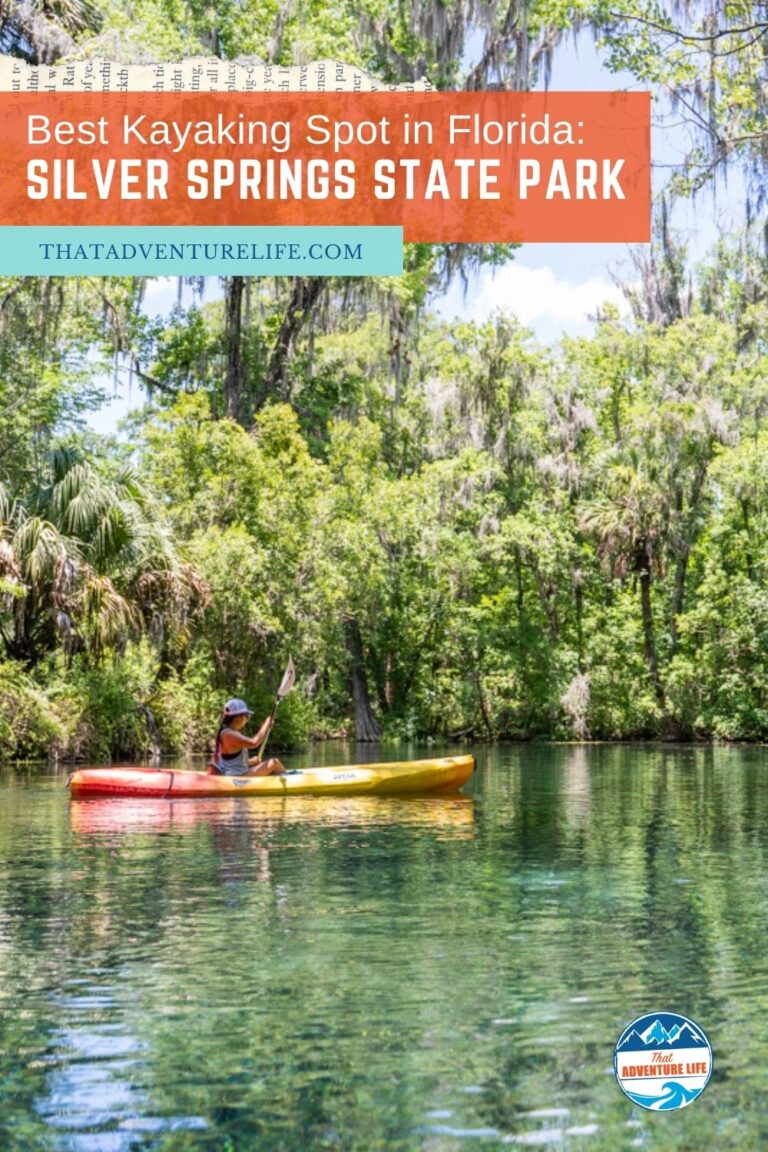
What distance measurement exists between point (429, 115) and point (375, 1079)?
91.5 feet

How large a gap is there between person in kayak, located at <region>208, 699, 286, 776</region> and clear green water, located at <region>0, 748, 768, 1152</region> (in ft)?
11.7

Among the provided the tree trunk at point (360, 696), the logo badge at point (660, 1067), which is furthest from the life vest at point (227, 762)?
the tree trunk at point (360, 696)

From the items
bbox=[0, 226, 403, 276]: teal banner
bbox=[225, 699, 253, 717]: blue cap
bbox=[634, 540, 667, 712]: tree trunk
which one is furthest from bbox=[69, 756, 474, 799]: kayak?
bbox=[634, 540, 667, 712]: tree trunk

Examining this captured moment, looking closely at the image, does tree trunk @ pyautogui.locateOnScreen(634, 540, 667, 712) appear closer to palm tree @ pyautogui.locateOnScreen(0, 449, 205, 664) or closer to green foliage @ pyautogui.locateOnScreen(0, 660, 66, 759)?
palm tree @ pyautogui.locateOnScreen(0, 449, 205, 664)

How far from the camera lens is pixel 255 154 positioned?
2905 cm

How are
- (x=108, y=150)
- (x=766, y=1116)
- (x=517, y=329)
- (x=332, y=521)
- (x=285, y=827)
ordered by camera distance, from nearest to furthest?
(x=766, y=1116), (x=285, y=827), (x=108, y=150), (x=332, y=521), (x=517, y=329)

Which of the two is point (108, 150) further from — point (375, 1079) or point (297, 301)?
point (375, 1079)

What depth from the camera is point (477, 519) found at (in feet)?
132

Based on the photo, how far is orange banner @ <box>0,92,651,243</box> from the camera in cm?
2842

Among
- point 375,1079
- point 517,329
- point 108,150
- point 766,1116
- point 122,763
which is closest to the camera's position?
point 766,1116

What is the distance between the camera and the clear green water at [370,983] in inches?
208

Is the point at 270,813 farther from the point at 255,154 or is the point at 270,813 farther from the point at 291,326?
the point at 291,326

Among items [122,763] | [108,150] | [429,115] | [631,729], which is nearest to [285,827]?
[122,763]

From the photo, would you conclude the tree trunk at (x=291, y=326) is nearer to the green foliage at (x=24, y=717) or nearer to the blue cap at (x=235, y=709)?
the green foliage at (x=24, y=717)
